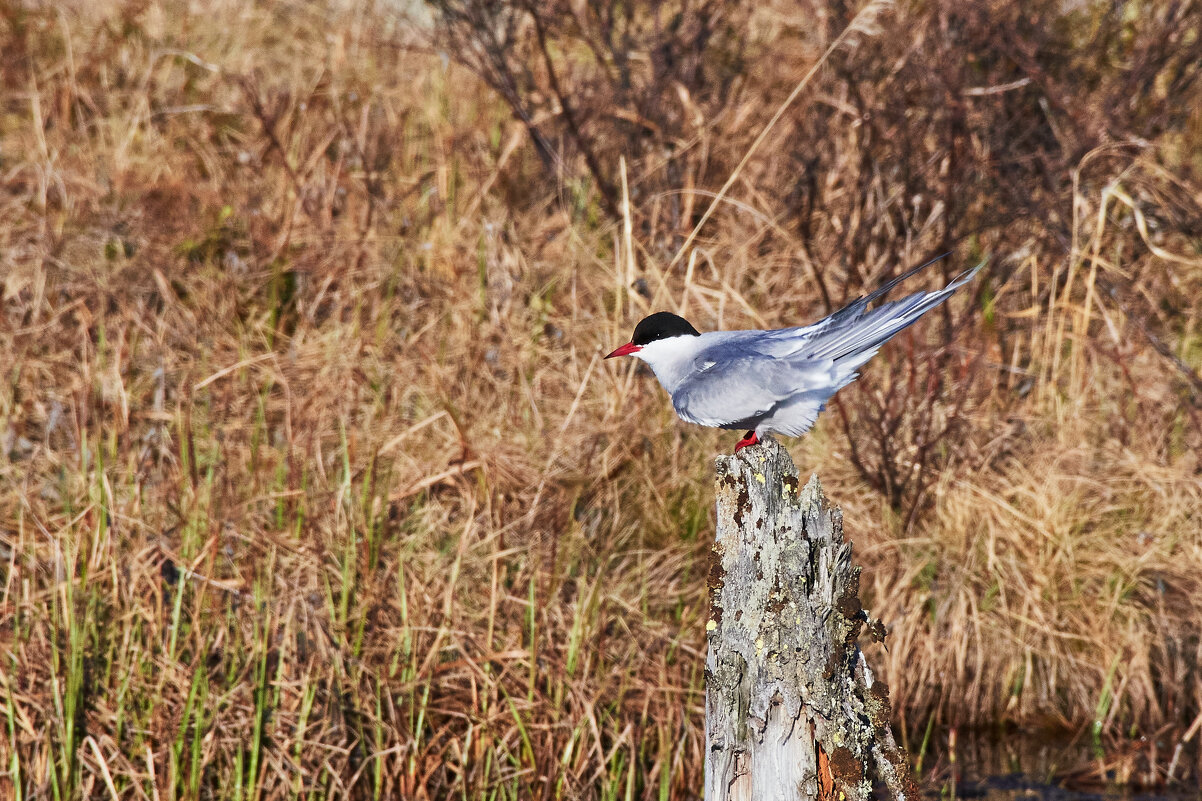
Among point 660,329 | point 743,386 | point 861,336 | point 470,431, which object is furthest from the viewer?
point 470,431

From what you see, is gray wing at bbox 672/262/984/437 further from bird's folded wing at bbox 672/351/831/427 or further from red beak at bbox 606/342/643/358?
red beak at bbox 606/342/643/358

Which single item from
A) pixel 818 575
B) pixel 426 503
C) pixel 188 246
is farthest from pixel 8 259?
pixel 818 575

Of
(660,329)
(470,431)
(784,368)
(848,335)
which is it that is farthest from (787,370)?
(470,431)

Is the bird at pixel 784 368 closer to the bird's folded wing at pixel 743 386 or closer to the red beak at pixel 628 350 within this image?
the bird's folded wing at pixel 743 386

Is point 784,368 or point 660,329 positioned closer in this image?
point 784,368

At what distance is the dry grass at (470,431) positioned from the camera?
3344 mm

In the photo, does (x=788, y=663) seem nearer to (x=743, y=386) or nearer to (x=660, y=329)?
(x=743, y=386)

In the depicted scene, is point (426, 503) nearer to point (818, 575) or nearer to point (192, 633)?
point (192, 633)

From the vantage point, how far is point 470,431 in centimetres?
450

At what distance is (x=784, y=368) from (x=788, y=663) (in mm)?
656

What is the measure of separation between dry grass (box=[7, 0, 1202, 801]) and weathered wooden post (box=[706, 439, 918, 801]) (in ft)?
4.37

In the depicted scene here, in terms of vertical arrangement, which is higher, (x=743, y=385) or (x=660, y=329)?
(x=660, y=329)

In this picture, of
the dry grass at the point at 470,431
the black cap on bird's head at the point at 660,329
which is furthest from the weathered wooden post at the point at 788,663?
the dry grass at the point at 470,431

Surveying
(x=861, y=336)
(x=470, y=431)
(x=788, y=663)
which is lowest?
(x=788, y=663)
